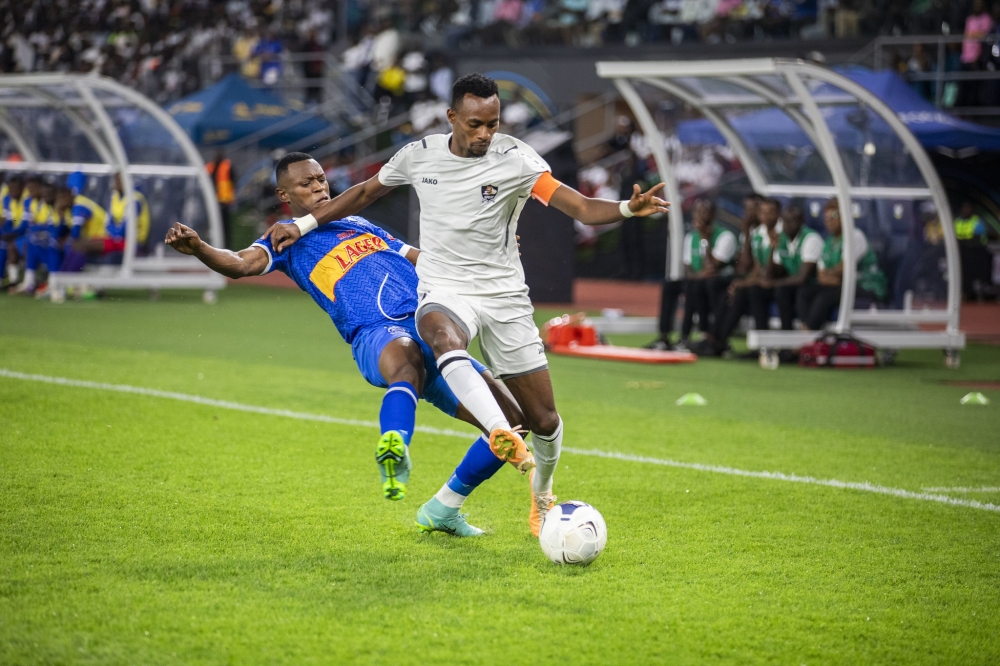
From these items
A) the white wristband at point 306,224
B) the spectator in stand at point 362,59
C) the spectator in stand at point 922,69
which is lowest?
the white wristband at point 306,224

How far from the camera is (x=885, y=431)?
8.48m

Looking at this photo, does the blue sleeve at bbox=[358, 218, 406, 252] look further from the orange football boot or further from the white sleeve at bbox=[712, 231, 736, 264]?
the white sleeve at bbox=[712, 231, 736, 264]

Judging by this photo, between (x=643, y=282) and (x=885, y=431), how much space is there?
50.1 ft

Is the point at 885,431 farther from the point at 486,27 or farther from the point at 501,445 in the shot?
the point at 486,27

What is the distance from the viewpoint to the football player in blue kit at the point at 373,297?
509 centimetres

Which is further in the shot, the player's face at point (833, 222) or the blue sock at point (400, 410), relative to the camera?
the player's face at point (833, 222)

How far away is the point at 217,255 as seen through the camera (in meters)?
5.16

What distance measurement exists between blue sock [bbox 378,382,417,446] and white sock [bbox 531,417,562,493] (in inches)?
23.7

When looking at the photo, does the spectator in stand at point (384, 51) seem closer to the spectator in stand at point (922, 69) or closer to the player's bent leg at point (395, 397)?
the spectator in stand at point (922, 69)

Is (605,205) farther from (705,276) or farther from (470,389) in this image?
(705,276)

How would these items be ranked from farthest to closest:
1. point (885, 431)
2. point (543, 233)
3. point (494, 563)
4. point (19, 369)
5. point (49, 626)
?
point (543, 233)
point (19, 369)
point (885, 431)
point (494, 563)
point (49, 626)

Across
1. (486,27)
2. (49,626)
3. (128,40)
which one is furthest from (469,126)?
(128,40)

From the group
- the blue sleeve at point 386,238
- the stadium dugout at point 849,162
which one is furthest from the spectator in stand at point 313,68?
the blue sleeve at point 386,238

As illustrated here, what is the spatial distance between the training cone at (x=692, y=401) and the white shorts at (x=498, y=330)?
4.66 metres
